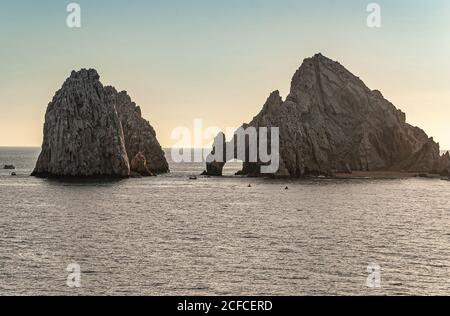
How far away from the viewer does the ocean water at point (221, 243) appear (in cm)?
6091

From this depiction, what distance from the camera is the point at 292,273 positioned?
6575 cm

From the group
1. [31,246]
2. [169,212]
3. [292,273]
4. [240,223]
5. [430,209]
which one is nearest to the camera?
[292,273]

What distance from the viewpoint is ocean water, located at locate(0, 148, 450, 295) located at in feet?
200

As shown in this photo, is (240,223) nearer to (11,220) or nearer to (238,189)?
(11,220)

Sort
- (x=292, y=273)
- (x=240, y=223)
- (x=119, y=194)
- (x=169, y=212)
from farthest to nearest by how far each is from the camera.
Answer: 1. (x=119, y=194)
2. (x=169, y=212)
3. (x=240, y=223)
4. (x=292, y=273)

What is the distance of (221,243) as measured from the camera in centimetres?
8550
